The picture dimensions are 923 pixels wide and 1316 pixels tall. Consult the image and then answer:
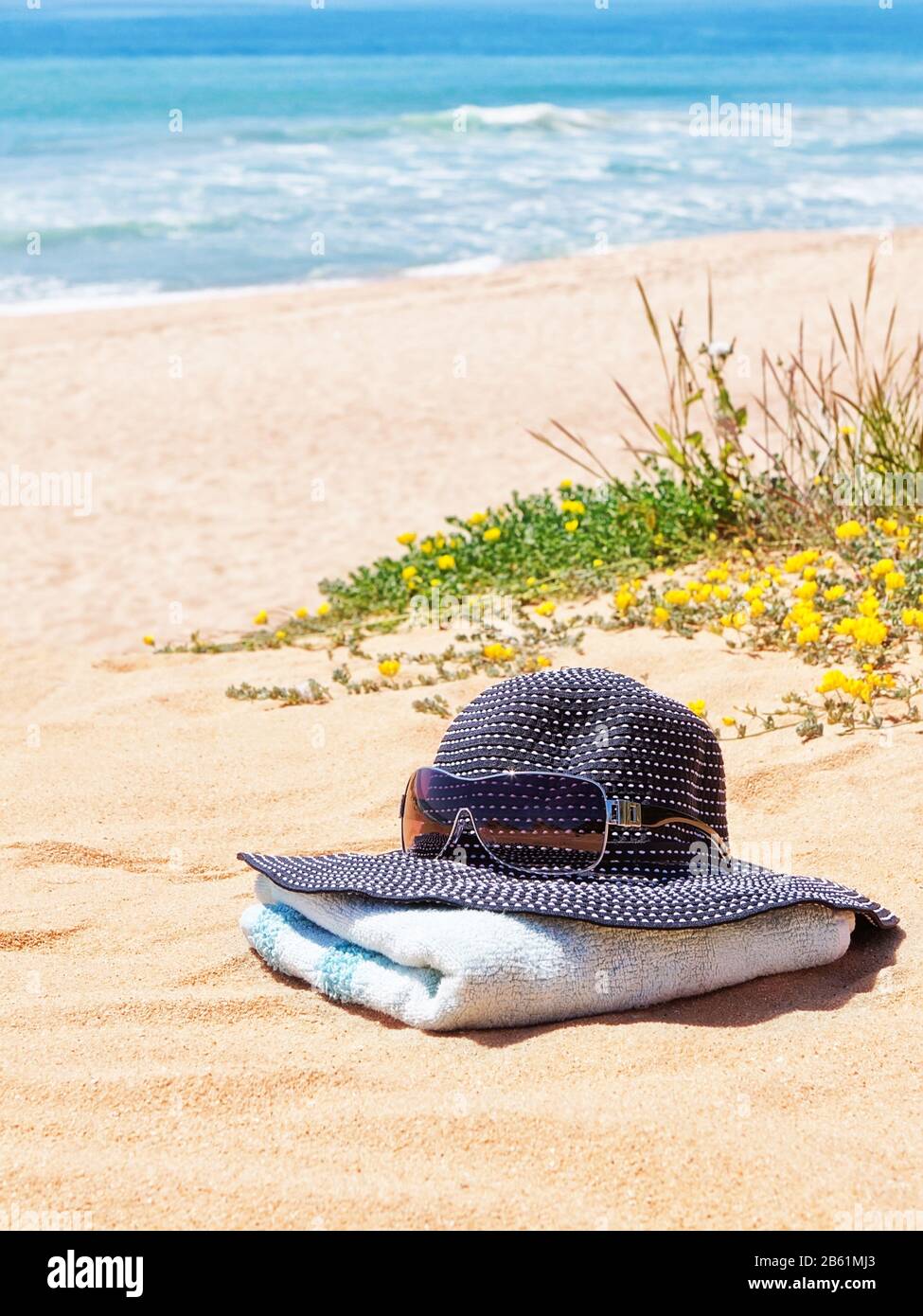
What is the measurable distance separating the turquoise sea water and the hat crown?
46.5 ft

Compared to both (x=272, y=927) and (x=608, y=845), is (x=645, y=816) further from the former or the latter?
(x=272, y=927)

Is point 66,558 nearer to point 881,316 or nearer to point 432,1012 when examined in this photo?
point 432,1012

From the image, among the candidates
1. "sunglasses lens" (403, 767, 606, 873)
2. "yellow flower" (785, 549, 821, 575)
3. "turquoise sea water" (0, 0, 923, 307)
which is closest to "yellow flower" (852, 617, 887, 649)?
"yellow flower" (785, 549, 821, 575)

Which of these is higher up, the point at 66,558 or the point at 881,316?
the point at 881,316

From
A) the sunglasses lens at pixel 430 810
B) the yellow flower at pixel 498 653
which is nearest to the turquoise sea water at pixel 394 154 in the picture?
the yellow flower at pixel 498 653

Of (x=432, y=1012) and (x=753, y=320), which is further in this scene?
(x=753, y=320)

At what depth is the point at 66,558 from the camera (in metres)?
7.45

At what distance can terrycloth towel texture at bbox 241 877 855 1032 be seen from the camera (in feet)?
8.30

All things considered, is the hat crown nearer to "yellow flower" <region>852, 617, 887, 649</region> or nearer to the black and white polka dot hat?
the black and white polka dot hat

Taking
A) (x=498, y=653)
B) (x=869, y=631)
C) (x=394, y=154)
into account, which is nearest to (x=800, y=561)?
(x=869, y=631)

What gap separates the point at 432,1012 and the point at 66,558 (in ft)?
17.9

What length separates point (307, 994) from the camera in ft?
9.05
